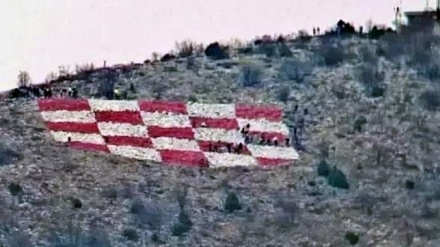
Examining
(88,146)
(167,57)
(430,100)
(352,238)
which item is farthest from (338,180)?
(167,57)

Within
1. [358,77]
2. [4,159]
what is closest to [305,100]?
[358,77]

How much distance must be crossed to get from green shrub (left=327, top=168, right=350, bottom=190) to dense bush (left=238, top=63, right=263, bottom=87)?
250 inches

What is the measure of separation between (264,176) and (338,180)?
57.3 inches

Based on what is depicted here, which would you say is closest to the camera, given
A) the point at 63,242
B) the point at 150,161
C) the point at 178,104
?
the point at 63,242

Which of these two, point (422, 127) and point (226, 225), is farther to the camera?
point (422, 127)

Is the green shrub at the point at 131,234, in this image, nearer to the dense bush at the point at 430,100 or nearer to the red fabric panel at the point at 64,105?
the red fabric panel at the point at 64,105

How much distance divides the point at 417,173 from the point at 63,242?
6.89 m

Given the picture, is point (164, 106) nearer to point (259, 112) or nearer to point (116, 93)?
point (116, 93)

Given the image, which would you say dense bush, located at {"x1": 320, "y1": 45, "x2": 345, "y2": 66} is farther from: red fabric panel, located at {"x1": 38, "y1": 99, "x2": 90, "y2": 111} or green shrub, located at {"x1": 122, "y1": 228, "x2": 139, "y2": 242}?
green shrub, located at {"x1": 122, "y1": 228, "x2": 139, "y2": 242}

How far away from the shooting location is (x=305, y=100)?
3453 cm

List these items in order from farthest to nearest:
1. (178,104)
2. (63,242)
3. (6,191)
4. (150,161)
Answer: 1. (178,104)
2. (150,161)
3. (6,191)
4. (63,242)

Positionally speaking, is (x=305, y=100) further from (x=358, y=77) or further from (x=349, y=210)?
(x=349, y=210)

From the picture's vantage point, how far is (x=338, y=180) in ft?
96.3

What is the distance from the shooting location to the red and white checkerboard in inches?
1230
